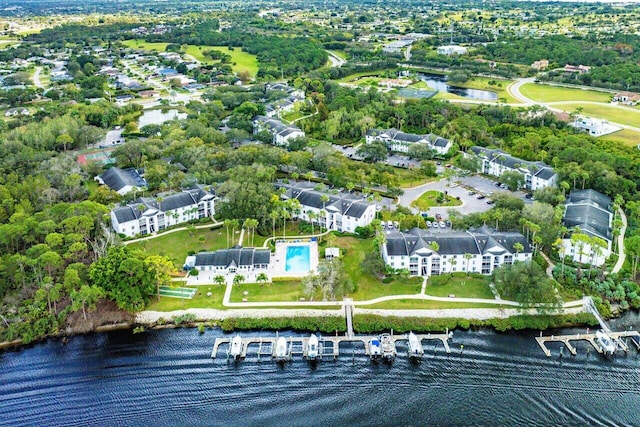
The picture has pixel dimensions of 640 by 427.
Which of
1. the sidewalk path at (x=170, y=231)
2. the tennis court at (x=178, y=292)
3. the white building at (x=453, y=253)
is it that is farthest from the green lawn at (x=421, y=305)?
the sidewalk path at (x=170, y=231)

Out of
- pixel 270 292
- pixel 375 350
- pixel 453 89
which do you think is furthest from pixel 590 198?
pixel 453 89

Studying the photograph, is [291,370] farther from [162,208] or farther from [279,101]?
[279,101]

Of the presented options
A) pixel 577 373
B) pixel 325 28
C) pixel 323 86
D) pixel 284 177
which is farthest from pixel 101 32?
pixel 577 373

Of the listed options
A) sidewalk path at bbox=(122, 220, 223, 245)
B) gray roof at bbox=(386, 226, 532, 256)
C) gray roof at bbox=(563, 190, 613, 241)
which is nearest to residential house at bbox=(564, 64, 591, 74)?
gray roof at bbox=(563, 190, 613, 241)

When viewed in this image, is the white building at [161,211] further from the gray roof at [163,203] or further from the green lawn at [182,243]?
the green lawn at [182,243]

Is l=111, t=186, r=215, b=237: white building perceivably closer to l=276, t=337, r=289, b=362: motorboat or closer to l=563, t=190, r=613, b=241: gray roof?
l=276, t=337, r=289, b=362: motorboat

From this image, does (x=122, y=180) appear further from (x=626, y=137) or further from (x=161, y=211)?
(x=626, y=137)
